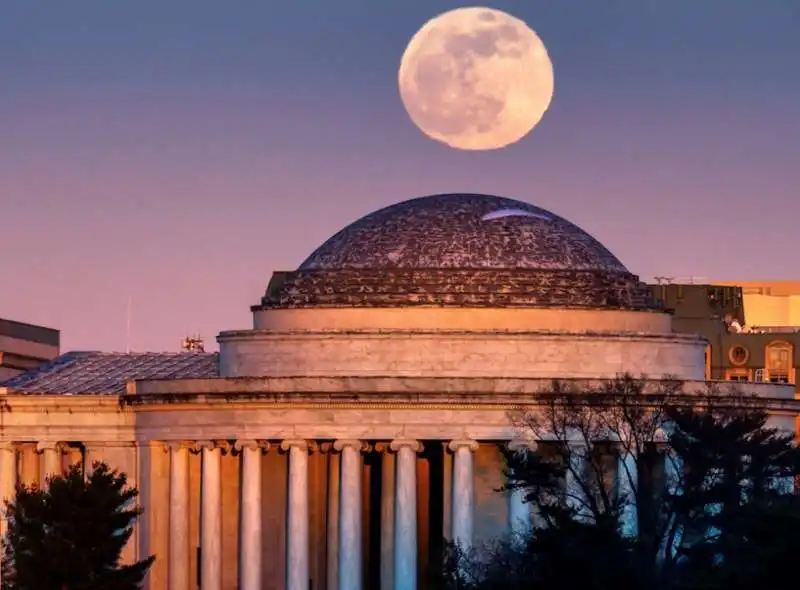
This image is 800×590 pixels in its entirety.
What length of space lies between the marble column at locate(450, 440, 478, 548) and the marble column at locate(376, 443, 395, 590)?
3.52m

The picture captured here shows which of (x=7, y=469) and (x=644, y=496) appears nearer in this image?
(x=644, y=496)

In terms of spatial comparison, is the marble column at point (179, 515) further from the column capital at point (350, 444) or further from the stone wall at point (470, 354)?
the column capital at point (350, 444)

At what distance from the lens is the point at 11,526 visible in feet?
581

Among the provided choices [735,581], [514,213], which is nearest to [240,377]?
[514,213]

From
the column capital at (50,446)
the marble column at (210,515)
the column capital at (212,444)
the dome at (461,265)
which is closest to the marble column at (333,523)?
the column capital at (212,444)

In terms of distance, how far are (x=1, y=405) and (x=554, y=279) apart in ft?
89.5

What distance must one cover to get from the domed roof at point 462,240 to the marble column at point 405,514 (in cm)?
1025

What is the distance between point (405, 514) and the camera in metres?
174

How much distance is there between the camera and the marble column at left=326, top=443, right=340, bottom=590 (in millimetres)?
177750

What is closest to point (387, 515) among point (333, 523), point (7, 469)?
point (333, 523)

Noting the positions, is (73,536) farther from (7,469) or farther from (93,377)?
(93,377)

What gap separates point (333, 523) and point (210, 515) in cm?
566

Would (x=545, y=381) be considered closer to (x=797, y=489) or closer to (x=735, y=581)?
(x=797, y=489)

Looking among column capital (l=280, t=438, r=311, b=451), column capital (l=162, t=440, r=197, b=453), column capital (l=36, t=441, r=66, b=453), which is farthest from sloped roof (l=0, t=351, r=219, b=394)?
column capital (l=280, t=438, r=311, b=451)
